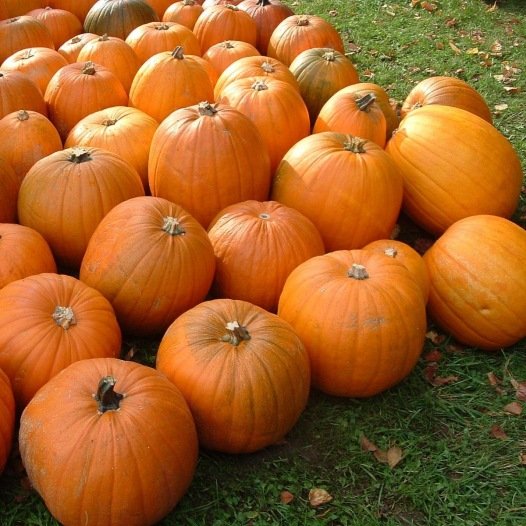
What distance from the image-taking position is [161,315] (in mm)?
3314

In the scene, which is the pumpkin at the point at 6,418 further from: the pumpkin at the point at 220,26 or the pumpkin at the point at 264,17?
the pumpkin at the point at 264,17

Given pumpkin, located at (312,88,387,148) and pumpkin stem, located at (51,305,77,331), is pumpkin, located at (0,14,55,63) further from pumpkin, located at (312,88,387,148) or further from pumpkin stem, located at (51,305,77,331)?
pumpkin stem, located at (51,305,77,331)

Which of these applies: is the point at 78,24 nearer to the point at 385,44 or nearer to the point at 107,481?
the point at 385,44

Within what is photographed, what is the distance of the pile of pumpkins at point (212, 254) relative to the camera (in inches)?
99.2

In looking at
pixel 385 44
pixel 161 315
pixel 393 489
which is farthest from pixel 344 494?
pixel 385 44

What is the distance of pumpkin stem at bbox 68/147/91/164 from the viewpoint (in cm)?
360

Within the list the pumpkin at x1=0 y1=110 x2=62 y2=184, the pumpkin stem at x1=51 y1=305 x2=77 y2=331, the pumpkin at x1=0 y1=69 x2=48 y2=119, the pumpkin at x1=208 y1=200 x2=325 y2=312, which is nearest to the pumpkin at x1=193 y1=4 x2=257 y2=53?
the pumpkin at x1=0 y1=69 x2=48 y2=119

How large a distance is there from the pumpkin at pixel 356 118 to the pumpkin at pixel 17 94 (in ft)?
6.32

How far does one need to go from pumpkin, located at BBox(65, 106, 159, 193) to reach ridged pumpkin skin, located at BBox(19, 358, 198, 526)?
6.01ft

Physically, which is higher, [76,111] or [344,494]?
[76,111]

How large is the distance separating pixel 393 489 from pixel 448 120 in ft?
7.45

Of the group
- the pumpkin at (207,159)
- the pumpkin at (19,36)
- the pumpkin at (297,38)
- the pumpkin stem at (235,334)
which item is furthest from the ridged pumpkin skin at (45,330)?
the pumpkin at (297,38)

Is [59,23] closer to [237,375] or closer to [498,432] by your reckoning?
[237,375]

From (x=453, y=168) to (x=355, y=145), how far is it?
632 mm
